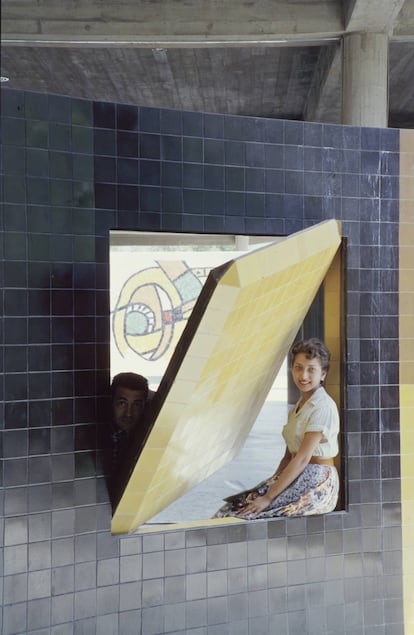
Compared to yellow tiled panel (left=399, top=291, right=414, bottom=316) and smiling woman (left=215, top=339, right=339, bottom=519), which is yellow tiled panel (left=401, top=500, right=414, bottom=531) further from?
yellow tiled panel (left=399, top=291, right=414, bottom=316)

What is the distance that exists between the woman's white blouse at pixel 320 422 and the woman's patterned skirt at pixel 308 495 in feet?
0.35

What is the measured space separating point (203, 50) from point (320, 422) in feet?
29.0

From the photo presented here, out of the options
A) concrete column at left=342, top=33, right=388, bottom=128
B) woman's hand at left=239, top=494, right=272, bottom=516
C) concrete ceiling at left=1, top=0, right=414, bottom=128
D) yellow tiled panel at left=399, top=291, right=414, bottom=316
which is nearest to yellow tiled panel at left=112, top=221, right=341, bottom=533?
woman's hand at left=239, top=494, right=272, bottom=516

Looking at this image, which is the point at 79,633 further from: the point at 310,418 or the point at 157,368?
the point at 157,368

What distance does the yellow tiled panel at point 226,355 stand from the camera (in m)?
2.61

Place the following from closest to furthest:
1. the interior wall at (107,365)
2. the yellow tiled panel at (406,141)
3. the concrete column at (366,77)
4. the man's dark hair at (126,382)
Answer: the interior wall at (107,365) < the man's dark hair at (126,382) < the yellow tiled panel at (406,141) < the concrete column at (366,77)

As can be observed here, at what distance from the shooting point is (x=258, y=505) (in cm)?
353

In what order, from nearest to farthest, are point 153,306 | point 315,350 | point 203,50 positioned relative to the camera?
point 315,350 → point 203,50 → point 153,306

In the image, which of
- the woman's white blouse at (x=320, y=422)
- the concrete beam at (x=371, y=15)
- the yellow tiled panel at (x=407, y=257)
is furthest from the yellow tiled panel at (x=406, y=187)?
the concrete beam at (x=371, y=15)

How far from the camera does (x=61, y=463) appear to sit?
124 inches

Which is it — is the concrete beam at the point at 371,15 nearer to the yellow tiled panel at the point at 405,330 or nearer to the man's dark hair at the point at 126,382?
the yellow tiled panel at the point at 405,330

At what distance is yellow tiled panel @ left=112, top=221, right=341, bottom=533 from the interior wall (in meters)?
0.27

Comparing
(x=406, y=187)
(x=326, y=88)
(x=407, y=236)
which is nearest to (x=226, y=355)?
(x=407, y=236)

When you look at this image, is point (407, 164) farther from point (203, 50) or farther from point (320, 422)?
point (203, 50)
